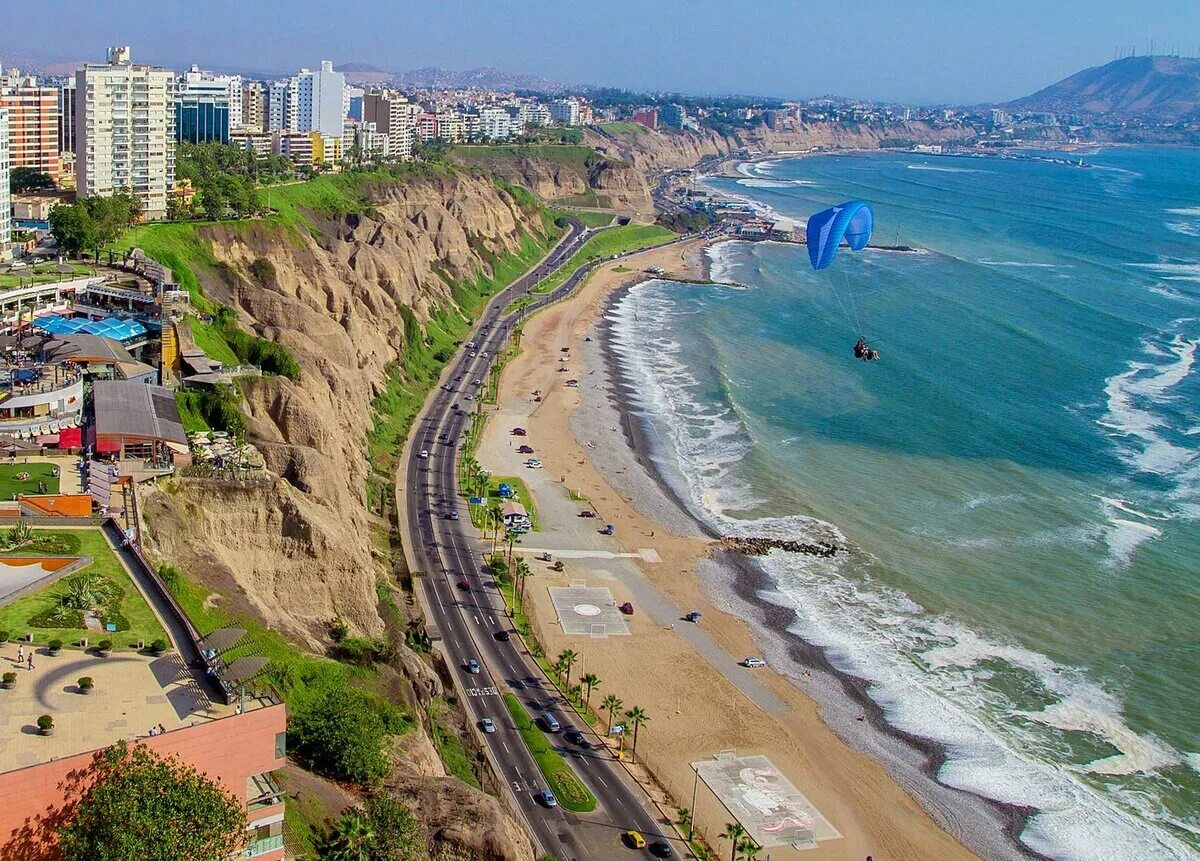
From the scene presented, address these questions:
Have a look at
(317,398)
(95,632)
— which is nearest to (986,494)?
(317,398)

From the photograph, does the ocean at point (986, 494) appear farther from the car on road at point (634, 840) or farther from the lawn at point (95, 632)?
the lawn at point (95, 632)

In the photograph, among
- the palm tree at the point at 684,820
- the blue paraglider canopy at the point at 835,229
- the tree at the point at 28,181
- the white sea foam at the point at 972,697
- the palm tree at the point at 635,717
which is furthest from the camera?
the tree at the point at 28,181

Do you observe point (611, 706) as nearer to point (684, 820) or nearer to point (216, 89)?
point (684, 820)

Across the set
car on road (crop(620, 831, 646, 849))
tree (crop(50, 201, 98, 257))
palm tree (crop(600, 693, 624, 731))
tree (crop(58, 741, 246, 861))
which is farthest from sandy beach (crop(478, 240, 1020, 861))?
tree (crop(50, 201, 98, 257))

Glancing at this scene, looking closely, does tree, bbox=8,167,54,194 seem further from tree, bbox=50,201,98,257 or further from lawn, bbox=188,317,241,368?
lawn, bbox=188,317,241,368

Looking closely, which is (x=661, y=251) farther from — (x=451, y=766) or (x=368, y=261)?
(x=451, y=766)

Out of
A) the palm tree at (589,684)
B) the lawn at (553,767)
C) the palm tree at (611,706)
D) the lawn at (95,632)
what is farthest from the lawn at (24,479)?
the palm tree at (611,706)
